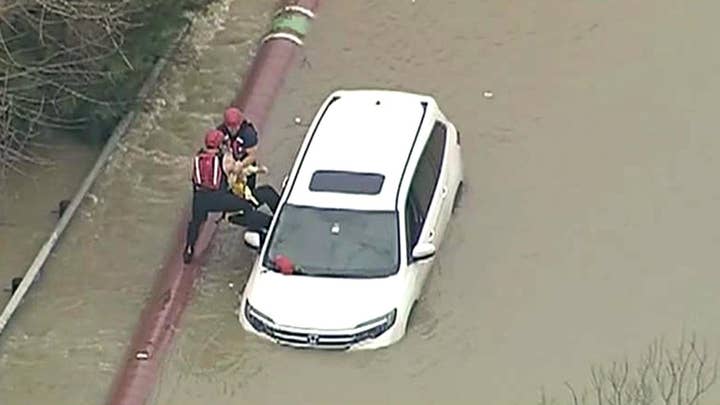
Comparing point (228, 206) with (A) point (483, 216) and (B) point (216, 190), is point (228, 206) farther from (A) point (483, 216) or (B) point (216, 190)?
(A) point (483, 216)

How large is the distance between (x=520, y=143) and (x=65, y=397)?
626cm

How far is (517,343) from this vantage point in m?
17.3

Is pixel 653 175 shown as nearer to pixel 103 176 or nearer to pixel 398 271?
pixel 398 271

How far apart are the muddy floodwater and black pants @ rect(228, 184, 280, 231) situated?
2.08 feet

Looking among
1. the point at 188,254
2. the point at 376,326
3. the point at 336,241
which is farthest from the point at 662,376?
the point at 188,254

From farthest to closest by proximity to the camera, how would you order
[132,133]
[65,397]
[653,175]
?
[132,133], [653,175], [65,397]

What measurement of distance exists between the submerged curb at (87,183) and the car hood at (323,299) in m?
2.61

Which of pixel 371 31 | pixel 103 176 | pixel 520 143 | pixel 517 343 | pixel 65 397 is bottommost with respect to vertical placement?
pixel 65 397

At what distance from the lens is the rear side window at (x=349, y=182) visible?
17797mm

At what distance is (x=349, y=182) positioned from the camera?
58.5 ft

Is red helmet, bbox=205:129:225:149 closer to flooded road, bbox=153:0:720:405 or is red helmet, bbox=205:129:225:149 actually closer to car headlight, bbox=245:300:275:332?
flooded road, bbox=153:0:720:405

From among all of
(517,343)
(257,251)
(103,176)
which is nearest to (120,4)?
(103,176)

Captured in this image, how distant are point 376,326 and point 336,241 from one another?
1039 millimetres

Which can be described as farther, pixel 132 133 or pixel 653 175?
pixel 132 133
